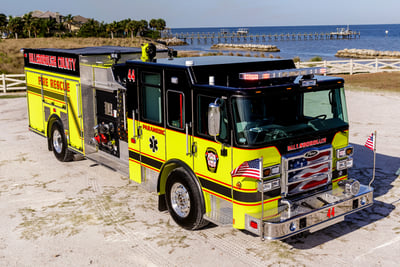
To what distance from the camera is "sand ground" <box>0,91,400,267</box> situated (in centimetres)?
662

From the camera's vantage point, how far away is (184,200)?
746cm

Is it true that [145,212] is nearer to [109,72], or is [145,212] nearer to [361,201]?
[109,72]

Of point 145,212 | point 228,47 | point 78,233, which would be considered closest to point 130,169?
point 145,212

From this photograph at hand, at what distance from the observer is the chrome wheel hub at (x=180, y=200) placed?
743 centimetres

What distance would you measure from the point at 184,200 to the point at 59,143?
583cm

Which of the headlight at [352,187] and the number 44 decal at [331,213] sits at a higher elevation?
the headlight at [352,187]

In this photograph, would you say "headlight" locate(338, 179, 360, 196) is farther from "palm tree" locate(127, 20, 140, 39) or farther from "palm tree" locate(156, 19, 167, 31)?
"palm tree" locate(156, 19, 167, 31)

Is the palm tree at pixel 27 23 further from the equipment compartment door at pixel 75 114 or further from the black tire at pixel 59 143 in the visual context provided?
the equipment compartment door at pixel 75 114

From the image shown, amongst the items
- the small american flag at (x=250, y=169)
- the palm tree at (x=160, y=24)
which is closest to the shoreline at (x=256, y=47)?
the palm tree at (x=160, y=24)

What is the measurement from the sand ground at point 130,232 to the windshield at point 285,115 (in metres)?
1.85

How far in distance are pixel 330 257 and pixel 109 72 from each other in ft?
18.7

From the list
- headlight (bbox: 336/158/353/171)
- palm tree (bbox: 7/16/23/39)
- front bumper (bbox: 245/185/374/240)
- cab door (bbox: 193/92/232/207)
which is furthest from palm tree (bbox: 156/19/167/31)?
front bumper (bbox: 245/185/374/240)

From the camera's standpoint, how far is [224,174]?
655cm

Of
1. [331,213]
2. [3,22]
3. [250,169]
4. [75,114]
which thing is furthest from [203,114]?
[3,22]
